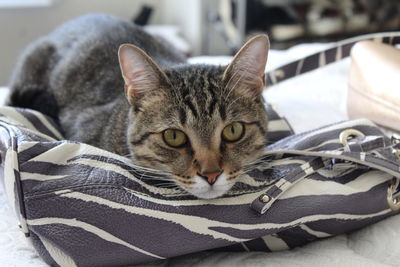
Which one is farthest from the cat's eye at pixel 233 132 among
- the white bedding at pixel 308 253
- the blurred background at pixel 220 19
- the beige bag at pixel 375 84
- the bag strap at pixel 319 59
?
the blurred background at pixel 220 19

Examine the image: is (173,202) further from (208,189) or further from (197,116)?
(197,116)

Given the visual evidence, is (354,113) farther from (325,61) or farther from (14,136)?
(14,136)

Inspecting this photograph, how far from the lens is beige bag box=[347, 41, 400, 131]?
113 cm

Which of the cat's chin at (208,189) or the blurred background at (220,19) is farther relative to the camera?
the blurred background at (220,19)

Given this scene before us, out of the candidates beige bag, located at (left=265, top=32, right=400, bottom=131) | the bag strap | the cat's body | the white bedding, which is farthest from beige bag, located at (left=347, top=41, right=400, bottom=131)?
the cat's body

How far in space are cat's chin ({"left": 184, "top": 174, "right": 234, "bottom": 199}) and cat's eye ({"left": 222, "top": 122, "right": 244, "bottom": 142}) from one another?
0.12m

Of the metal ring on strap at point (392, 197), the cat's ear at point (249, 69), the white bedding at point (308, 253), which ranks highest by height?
the cat's ear at point (249, 69)

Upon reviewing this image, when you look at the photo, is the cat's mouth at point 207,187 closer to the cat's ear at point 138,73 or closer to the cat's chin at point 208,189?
the cat's chin at point 208,189

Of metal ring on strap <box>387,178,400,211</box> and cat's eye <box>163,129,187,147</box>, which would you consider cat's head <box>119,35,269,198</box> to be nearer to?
cat's eye <box>163,129,187,147</box>

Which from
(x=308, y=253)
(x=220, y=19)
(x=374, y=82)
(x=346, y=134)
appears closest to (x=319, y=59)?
(x=374, y=82)

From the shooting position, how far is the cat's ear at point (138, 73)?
852 millimetres

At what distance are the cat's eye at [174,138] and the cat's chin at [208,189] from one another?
10 cm

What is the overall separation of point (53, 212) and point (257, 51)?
487mm

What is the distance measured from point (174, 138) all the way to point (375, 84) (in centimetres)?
62
